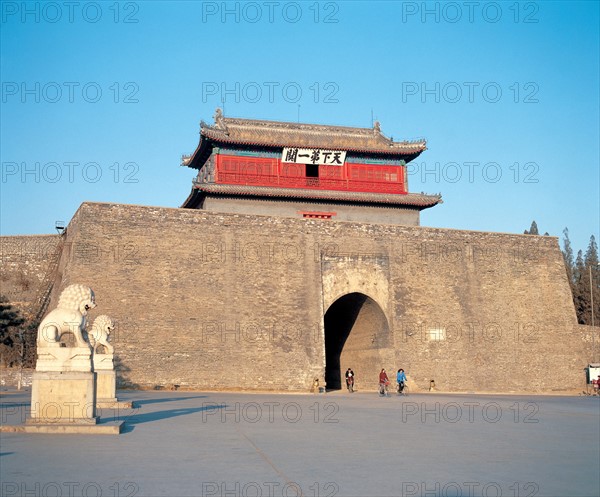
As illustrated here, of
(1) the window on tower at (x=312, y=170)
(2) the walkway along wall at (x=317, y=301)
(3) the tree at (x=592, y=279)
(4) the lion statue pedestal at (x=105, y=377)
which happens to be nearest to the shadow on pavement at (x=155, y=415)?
(4) the lion statue pedestal at (x=105, y=377)

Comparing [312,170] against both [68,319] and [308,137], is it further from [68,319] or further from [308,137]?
[68,319]

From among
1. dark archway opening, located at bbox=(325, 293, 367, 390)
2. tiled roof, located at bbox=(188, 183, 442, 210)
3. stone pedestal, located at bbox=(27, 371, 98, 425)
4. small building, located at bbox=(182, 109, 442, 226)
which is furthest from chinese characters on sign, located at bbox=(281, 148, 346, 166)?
stone pedestal, located at bbox=(27, 371, 98, 425)

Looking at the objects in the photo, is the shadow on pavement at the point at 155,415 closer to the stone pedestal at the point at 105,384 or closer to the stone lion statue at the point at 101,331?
the stone pedestal at the point at 105,384

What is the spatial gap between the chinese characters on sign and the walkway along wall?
5108 mm

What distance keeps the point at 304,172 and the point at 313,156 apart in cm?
74

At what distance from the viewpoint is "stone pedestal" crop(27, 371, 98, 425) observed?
8836mm

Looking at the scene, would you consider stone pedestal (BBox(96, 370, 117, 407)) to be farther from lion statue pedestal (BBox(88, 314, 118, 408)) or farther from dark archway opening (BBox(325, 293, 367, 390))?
dark archway opening (BBox(325, 293, 367, 390))

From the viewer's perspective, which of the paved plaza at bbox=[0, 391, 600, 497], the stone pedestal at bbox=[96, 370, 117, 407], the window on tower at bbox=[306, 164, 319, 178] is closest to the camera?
the paved plaza at bbox=[0, 391, 600, 497]

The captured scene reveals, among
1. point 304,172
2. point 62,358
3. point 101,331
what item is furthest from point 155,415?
point 304,172

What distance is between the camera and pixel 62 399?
888 centimetres

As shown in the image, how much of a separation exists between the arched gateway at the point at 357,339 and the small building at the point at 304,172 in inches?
177

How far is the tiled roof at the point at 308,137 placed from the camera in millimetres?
28828

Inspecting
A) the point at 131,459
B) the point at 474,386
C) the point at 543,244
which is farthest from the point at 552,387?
the point at 131,459

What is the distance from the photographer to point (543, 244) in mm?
27734
